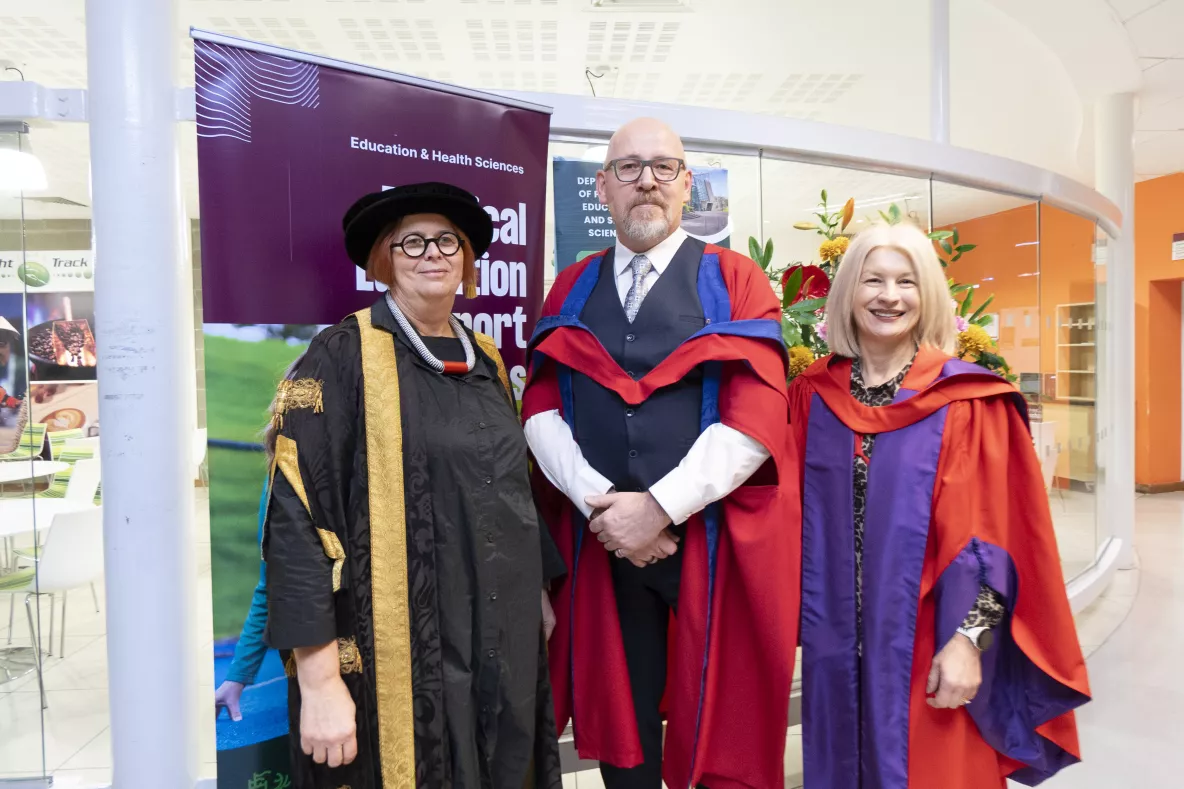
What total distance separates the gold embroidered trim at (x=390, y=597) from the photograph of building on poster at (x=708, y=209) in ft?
5.48

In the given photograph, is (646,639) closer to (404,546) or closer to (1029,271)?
(404,546)

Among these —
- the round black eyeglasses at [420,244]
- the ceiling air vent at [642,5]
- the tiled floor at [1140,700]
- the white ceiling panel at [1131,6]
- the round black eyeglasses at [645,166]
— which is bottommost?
A: the tiled floor at [1140,700]

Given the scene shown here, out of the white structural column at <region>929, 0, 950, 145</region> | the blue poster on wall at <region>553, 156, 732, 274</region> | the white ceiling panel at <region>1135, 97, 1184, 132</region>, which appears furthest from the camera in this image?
the white ceiling panel at <region>1135, 97, 1184, 132</region>

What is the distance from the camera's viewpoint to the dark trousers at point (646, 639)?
1.63 m

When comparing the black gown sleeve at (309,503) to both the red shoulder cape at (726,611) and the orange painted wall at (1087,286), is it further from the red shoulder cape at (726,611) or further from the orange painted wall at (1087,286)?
the orange painted wall at (1087,286)

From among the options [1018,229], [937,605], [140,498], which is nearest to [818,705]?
[937,605]

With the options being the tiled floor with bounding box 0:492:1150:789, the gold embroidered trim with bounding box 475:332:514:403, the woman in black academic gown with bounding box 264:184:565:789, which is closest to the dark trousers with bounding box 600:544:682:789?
the woman in black academic gown with bounding box 264:184:565:789

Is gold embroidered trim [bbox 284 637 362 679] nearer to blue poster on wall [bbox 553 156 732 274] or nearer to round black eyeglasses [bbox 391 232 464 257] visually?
round black eyeglasses [bbox 391 232 464 257]

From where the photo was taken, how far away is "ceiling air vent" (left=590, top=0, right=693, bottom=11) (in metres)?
4.29

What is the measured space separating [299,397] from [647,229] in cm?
86

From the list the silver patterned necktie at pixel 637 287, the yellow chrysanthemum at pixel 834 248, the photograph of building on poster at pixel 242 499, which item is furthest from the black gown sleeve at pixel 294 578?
the yellow chrysanthemum at pixel 834 248

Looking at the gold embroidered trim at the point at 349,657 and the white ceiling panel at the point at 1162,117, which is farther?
the white ceiling panel at the point at 1162,117

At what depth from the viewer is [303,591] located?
3.94ft

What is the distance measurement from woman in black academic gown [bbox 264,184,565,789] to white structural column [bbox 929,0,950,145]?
3282 millimetres
